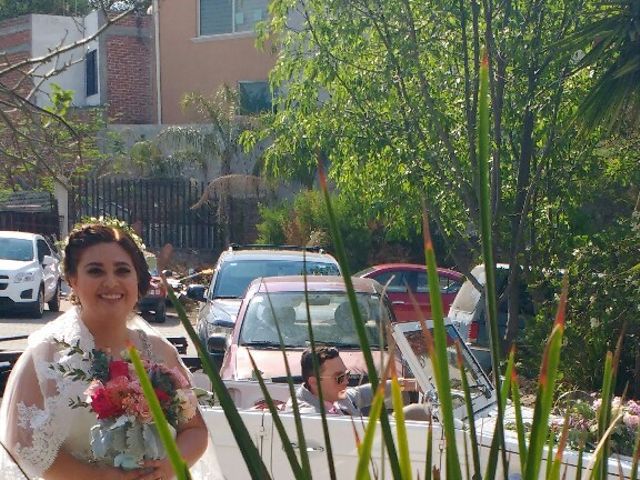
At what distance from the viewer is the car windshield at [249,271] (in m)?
12.7

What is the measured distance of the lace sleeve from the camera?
3688 mm

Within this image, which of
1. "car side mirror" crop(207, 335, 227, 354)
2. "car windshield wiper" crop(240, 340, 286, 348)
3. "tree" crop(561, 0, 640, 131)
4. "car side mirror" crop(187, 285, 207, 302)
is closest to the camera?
"tree" crop(561, 0, 640, 131)

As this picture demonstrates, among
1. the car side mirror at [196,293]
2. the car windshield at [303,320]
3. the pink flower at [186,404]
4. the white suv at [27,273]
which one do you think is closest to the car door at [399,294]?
the car side mirror at [196,293]

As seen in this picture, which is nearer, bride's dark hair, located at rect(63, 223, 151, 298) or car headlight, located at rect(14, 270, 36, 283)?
bride's dark hair, located at rect(63, 223, 151, 298)

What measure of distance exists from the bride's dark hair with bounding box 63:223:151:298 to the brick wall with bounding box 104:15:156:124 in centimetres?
2853

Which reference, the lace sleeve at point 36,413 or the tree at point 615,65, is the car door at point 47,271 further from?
the lace sleeve at point 36,413

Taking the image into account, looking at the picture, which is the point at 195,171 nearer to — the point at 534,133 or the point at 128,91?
the point at 128,91

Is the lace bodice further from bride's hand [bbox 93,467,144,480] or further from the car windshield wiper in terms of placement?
the car windshield wiper

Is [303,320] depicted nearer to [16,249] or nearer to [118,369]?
[118,369]

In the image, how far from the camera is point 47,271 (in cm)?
2127

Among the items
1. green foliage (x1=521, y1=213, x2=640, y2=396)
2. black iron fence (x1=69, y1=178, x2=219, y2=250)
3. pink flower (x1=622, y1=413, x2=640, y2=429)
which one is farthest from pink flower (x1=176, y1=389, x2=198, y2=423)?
black iron fence (x1=69, y1=178, x2=219, y2=250)

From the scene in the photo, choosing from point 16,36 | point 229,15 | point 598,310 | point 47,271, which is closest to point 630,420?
point 598,310

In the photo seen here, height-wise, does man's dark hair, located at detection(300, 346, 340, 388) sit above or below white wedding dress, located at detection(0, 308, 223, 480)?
below

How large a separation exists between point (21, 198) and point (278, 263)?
640 inches
